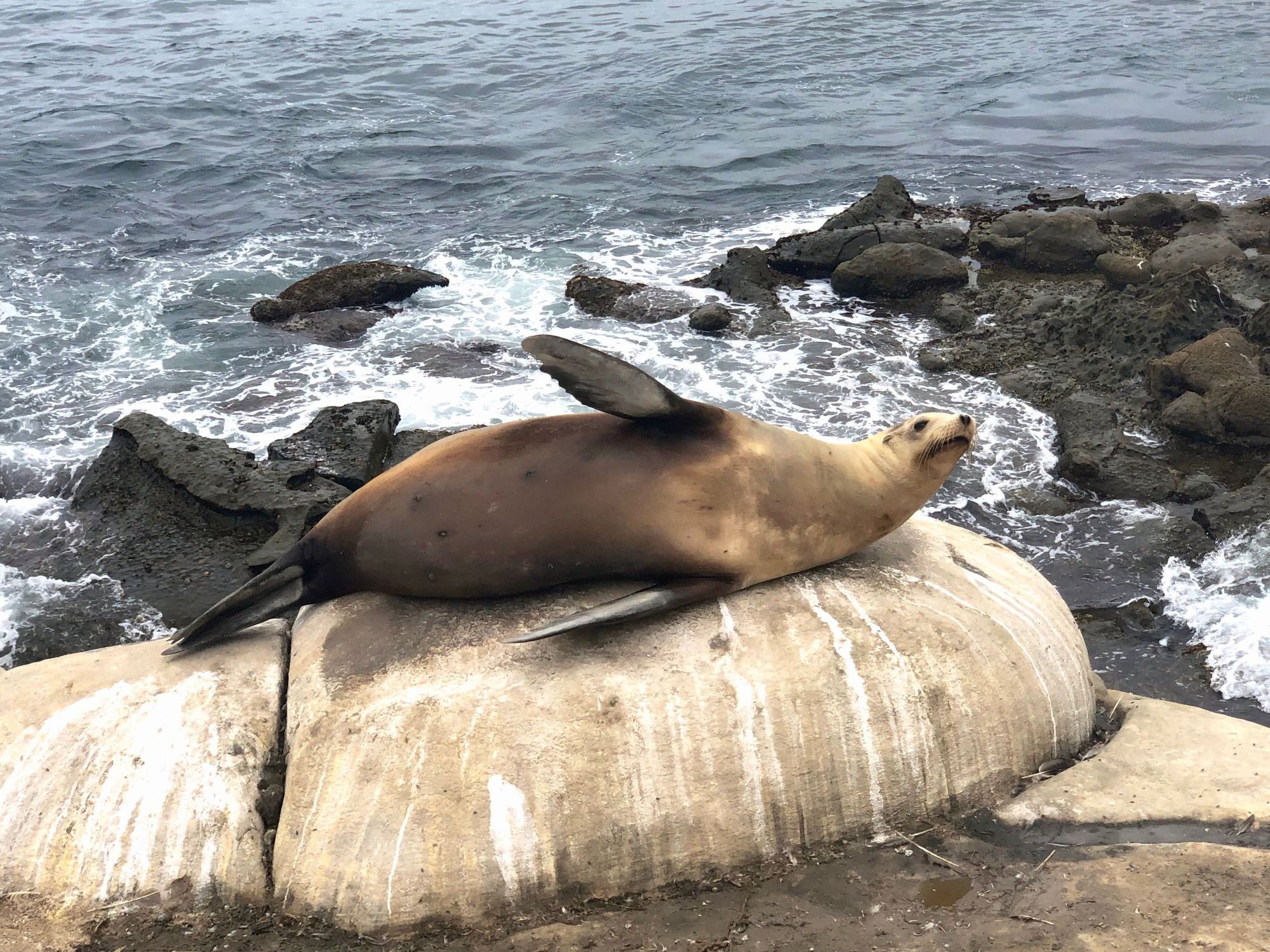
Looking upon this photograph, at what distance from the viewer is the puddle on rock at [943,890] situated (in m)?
4.28

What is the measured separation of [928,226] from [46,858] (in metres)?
13.6

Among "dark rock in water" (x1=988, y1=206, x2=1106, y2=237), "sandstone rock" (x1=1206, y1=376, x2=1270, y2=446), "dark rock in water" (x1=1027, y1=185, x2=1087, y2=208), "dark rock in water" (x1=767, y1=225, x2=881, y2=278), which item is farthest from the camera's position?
"dark rock in water" (x1=1027, y1=185, x2=1087, y2=208)

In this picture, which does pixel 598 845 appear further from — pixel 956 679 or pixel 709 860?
pixel 956 679

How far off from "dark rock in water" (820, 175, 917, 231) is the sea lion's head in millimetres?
10502

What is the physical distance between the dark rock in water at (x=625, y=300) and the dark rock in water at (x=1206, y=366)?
525 cm

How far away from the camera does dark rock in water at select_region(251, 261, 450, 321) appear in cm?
1381

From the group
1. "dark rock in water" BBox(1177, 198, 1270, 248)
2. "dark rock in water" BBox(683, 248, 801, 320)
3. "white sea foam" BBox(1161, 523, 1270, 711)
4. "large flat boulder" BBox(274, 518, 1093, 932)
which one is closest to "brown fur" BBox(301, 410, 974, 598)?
"large flat boulder" BBox(274, 518, 1093, 932)

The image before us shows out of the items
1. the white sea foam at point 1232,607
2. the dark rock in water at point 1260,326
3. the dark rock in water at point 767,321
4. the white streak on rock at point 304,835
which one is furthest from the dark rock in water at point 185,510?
the dark rock in water at point 1260,326

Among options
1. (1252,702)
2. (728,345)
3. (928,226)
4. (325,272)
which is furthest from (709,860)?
(928,226)

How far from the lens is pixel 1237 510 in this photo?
9195 millimetres

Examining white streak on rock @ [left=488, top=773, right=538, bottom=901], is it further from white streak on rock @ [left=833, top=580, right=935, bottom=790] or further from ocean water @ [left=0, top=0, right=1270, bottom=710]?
ocean water @ [left=0, top=0, right=1270, bottom=710]

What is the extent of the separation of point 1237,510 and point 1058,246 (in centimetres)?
638

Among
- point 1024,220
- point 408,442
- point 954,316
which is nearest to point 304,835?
point 408,442

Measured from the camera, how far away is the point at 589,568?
16.3ft
